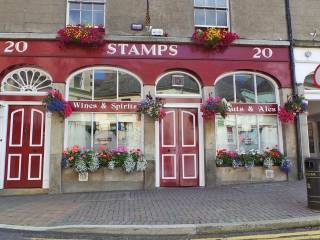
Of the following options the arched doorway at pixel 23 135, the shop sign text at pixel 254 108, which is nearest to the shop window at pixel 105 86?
the arched doorway at pixel 23 135

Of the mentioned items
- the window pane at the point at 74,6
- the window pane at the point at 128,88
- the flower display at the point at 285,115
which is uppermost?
the window pane at the point at 74,6

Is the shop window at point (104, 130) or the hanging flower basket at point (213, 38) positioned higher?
the hanging flower basket at point (213, 38)

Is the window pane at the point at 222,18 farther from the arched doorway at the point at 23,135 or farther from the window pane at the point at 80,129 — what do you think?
the arched doorway at the point at 23,135

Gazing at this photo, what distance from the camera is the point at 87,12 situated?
12.8 metres

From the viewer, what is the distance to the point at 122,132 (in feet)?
40.5

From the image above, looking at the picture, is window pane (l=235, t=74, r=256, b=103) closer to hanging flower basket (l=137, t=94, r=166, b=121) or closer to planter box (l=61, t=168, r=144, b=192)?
hanging flower basket (l=137, t=94, r=166, b=121)

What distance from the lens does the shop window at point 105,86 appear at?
12432 mm

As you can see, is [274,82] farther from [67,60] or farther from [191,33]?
[67,60]

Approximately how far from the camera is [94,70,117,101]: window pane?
40.8 feet

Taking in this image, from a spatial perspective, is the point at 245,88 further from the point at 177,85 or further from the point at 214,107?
the point at 177,85

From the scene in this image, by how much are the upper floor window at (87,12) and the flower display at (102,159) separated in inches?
167

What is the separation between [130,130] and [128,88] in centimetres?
140

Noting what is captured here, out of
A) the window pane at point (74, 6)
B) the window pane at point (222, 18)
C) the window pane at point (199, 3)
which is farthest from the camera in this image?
the window pane at point (222, 18)

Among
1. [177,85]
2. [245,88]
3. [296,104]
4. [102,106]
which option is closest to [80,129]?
[102,106]
